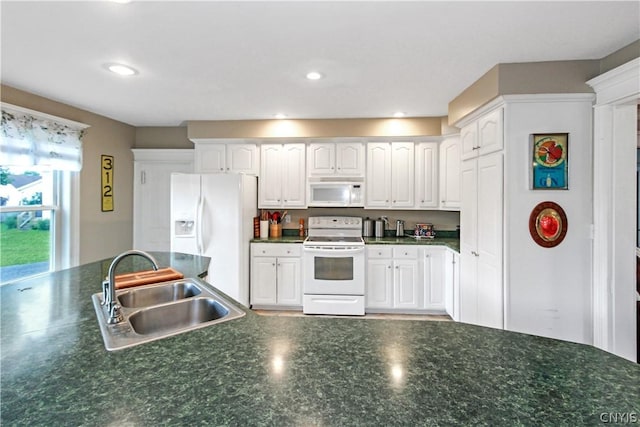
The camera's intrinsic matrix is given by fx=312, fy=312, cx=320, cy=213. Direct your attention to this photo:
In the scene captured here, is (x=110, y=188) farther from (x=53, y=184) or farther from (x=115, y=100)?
(x=115, y=100)

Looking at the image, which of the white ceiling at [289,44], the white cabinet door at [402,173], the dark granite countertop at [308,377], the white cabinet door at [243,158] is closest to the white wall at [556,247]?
the white ceiling at [289,44]

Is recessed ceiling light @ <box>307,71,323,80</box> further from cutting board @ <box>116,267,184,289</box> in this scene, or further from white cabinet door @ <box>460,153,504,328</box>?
cutting board @ <box>116,267,184,289</box>

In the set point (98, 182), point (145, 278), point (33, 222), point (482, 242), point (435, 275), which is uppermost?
point (98, 182)

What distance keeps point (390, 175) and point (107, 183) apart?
3499 millimetres

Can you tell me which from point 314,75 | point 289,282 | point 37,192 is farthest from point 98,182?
point 314,75

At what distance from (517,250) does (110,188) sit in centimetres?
441

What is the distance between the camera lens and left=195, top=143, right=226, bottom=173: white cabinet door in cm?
402

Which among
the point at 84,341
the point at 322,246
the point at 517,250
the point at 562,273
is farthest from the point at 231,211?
the point at 562,273

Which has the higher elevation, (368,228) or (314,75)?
(314,75)

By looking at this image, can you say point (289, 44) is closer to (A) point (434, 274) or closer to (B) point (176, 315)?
(B) point (176, 315)

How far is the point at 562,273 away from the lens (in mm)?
2287

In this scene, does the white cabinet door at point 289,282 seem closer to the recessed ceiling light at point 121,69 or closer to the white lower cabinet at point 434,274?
the white lower cabinet at point 434,274

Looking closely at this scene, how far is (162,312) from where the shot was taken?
1448 millimetres

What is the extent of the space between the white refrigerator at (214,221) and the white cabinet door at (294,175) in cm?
63
